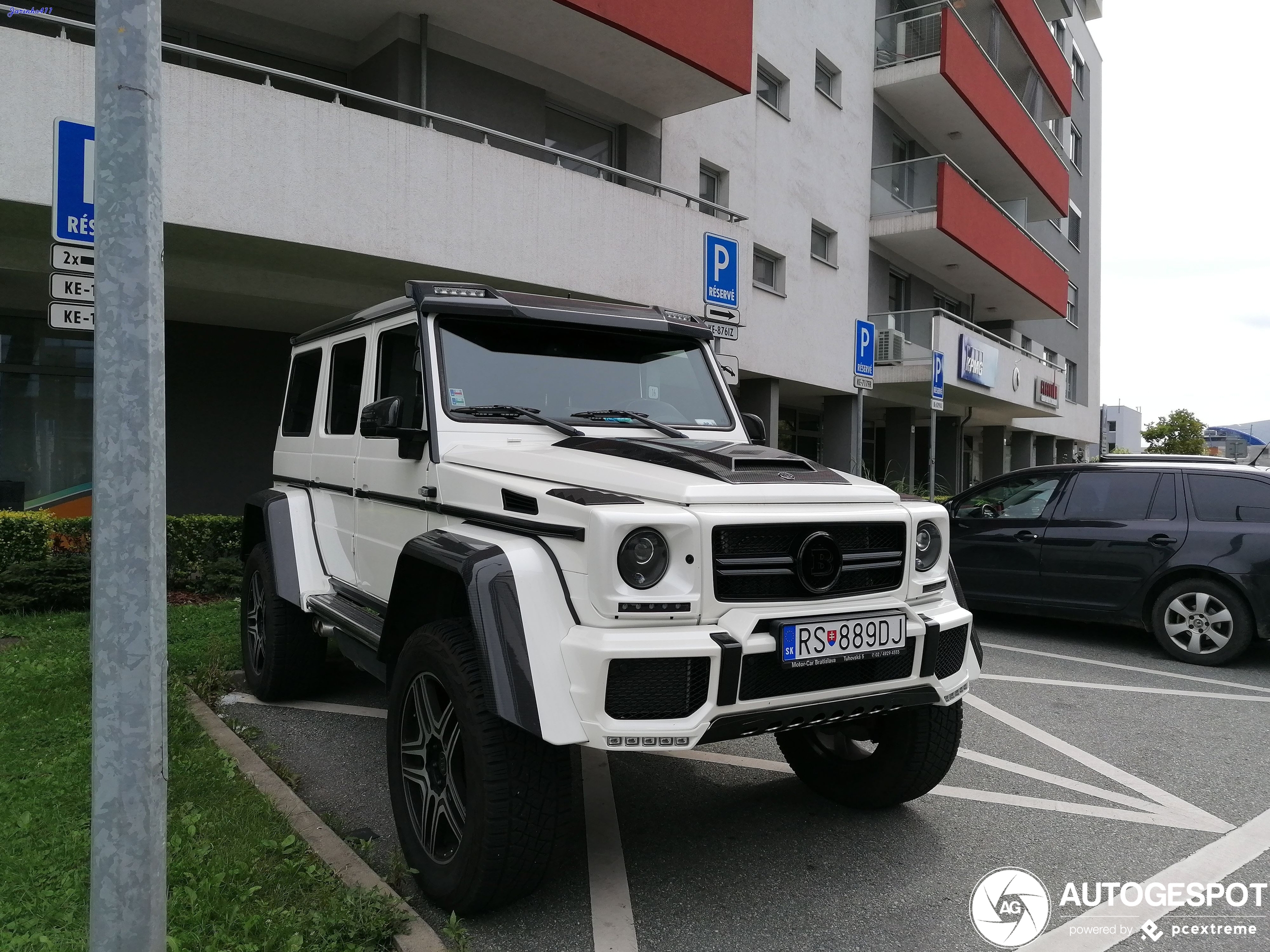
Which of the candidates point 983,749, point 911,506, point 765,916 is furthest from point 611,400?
point 983,749

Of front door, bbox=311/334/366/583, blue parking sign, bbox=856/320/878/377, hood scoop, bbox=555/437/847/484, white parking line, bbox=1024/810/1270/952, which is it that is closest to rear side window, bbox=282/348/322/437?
front door, bbox=311/334/366/583

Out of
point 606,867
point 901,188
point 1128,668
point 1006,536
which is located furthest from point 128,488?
point 901,188

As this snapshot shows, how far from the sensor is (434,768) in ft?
11.0

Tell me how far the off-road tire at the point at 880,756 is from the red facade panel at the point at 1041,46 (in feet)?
75.4

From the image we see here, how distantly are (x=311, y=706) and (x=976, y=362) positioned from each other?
19.0 metres

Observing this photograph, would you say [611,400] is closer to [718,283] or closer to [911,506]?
[911,506]

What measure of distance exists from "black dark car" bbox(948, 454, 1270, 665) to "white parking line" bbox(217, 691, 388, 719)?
226 inches

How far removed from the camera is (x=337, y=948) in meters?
2.81

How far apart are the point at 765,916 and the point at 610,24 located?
423 inches

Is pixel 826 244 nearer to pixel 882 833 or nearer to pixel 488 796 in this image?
pixel 882 833

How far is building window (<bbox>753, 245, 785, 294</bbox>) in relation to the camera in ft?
55.5

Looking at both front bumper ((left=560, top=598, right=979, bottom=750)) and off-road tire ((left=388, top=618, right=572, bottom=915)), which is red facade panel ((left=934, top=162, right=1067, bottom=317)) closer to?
front bumper ((left=560, top=598, right=979, bottom=750))

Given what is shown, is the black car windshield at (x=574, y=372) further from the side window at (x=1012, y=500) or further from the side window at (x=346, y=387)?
the side window at (x=1012, y=500)

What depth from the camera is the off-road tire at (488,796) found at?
2916 millimetres
